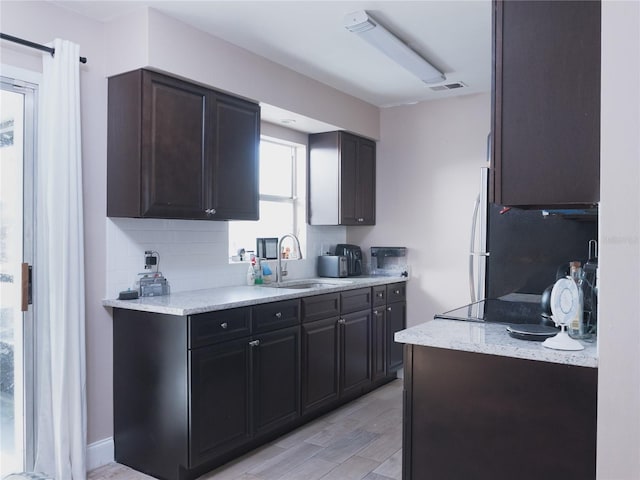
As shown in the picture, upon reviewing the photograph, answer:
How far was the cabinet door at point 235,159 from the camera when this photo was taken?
320 centimetres

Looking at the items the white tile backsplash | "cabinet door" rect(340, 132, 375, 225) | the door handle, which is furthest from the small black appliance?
the door handle

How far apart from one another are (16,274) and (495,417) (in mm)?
2375

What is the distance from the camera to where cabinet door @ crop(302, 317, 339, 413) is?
3.46 metres

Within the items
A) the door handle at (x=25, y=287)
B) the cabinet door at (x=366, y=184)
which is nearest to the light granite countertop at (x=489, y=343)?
the door handle at (x=25, y=287)

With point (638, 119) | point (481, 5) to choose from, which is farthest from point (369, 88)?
point (638, 119)

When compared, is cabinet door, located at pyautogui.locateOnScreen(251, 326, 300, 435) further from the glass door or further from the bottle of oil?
the bottle of oil

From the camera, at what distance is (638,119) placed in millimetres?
1474

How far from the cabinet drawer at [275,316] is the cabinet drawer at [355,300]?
60 cm

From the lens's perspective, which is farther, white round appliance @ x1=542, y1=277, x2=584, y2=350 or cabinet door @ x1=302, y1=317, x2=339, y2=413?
cabinet door @ x1=302, y1=317, x2=339, y2=413

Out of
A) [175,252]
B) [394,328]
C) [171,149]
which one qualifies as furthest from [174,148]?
[394,328]

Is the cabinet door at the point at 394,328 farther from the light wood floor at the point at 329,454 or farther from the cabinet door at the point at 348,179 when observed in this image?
the cabinet door at the point at 348,179

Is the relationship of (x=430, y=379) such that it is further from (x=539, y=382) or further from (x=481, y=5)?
(x=481, y=5)

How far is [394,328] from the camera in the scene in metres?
4.60

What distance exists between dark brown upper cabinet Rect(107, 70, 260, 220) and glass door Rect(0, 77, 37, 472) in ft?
1.39
